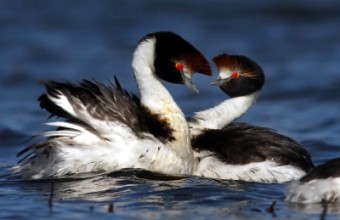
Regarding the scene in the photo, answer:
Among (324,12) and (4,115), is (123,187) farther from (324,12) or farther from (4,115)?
(324,12)

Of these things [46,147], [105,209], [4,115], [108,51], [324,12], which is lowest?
[105,209]

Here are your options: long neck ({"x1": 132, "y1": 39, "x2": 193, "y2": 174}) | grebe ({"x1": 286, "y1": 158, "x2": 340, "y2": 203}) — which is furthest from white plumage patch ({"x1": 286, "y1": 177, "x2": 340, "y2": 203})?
long neck ({"x1": 132, "y1": 39, "x2": 193, "y2": 174})

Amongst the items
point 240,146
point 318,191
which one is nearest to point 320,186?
point 318,191

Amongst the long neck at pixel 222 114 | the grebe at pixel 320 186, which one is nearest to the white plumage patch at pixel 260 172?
the long neck at pixel 222 114

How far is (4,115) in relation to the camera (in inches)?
628

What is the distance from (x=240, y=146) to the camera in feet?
34.3

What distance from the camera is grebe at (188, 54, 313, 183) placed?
408 inches

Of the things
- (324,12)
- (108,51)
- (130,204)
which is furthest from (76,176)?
(324,12)

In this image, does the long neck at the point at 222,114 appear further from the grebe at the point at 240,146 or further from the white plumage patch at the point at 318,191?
the white plumage patch at the point at 318,191

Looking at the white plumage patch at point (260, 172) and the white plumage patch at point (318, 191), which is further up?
the white plumage patch at point (260, 172)

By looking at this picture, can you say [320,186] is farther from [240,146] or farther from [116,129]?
[116,129]

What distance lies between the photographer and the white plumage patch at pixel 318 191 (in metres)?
8.76

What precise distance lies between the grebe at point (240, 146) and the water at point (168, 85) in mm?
235

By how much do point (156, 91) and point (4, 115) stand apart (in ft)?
19.0
